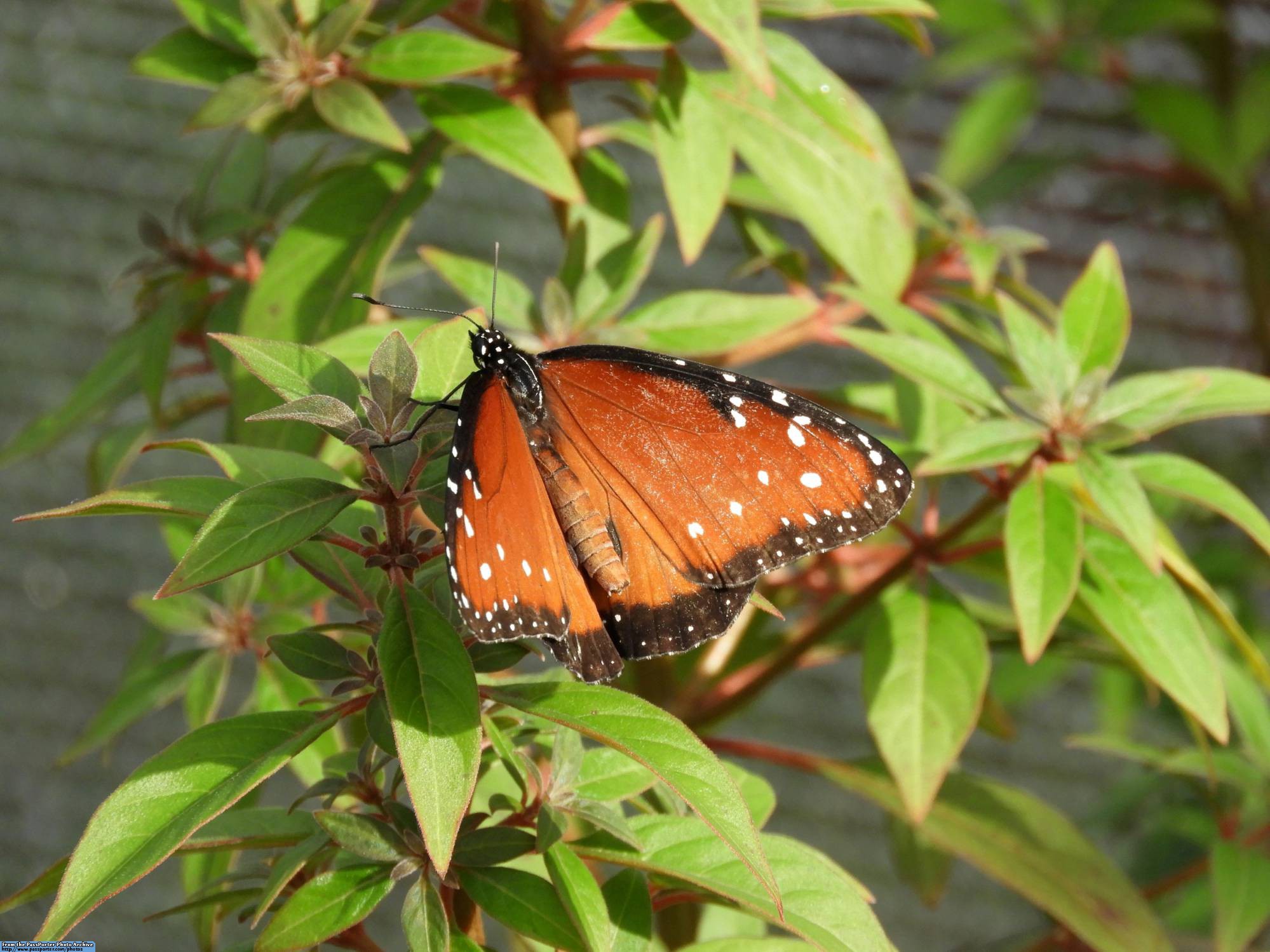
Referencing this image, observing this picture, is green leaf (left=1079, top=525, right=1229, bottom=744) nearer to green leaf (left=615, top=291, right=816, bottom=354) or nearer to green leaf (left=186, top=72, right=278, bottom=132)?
green leaf (left=615, top=291, right=816, bottom=354)

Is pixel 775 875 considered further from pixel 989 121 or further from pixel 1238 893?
pixel 989 121

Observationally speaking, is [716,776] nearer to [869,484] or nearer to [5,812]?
[869,484]

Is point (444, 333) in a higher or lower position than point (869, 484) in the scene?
higher

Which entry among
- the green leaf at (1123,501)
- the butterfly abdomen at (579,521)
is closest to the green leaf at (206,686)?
the butterfly abdomen at (579,521)

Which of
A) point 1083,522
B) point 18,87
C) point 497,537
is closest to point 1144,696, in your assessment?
point 1083,522

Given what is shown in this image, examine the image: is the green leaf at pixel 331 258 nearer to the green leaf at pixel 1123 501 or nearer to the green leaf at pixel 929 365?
the green leaf at pixel 929 365

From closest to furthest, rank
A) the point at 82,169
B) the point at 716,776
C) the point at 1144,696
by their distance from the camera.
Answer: the point at 716,776
the point at 1144,696
the point at 82,169
